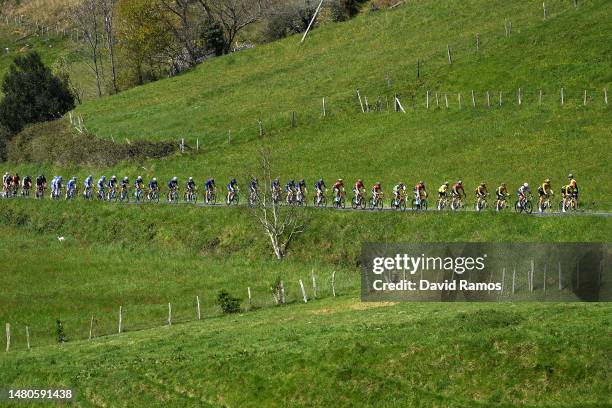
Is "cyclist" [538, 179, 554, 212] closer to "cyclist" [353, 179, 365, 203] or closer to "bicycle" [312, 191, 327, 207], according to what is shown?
"cyclist" [353, 179, 365, 203]

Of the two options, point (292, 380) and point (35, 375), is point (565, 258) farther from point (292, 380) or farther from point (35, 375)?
point (35, 375)

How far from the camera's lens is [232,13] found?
431 ft

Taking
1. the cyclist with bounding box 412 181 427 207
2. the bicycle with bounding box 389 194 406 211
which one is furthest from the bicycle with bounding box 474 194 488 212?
the bicycle with bounding box 389 194 406 211

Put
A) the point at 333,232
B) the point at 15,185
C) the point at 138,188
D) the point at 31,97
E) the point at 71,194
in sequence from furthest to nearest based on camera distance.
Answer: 1. the point at 31,97
2. the point at 15,185
3. the point at 71,194
4. the point at 138,188
5. the point at 333,232

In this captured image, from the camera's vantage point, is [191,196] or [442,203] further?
[191,196]

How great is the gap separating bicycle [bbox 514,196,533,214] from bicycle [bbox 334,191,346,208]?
11384 millimetres

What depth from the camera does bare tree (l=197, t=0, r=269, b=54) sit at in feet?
424

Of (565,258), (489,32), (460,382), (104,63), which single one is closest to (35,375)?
(460,382)

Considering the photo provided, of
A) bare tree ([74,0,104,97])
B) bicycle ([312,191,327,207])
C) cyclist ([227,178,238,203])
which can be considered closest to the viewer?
bicycle ([312,191,327,207])

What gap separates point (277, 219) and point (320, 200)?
345 cm

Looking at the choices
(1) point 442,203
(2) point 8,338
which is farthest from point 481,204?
(2) point 8,338

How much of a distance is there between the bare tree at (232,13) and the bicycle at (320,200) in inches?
2547

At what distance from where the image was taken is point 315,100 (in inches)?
3868

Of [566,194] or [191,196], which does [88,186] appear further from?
[566,194]
